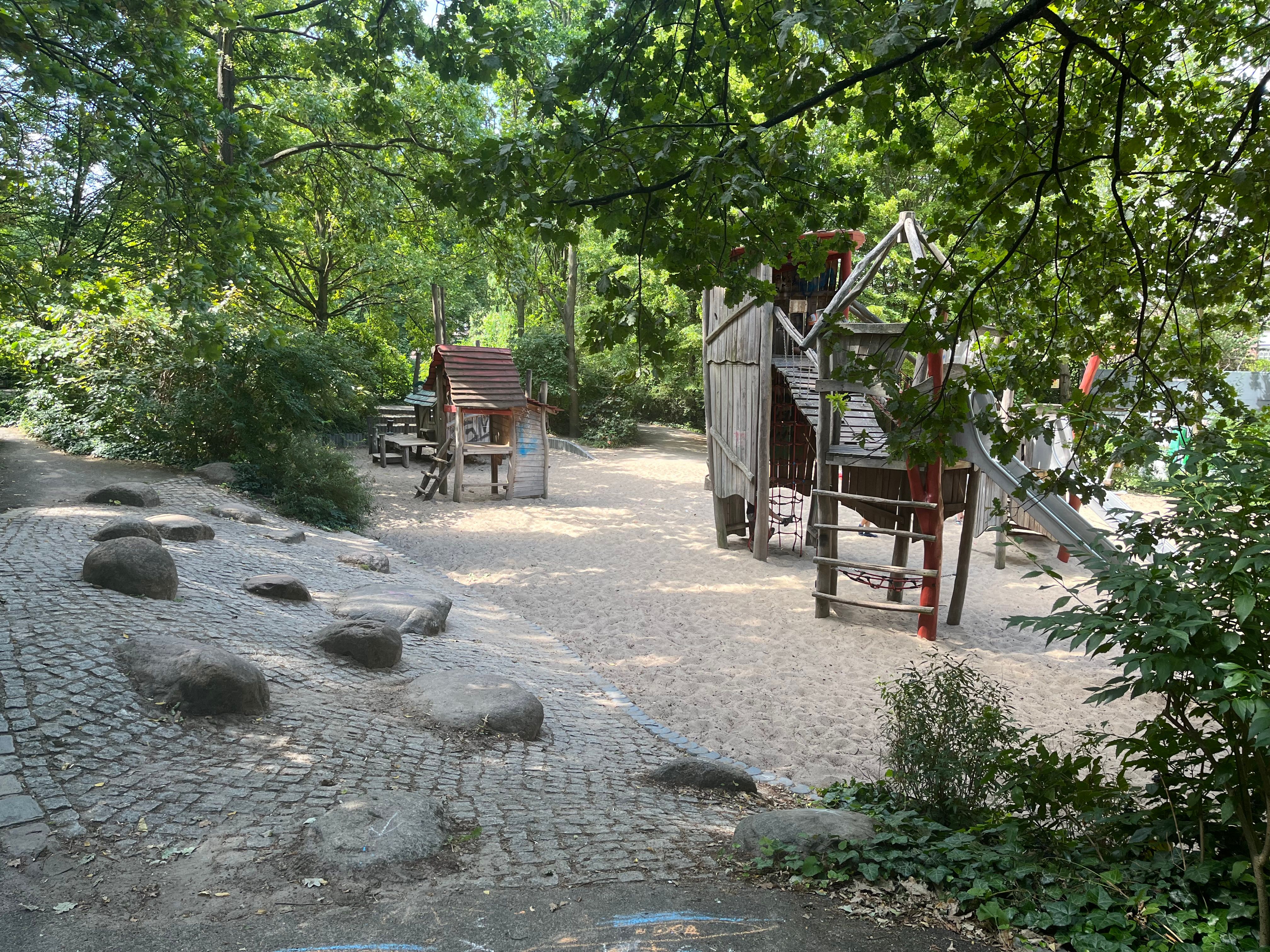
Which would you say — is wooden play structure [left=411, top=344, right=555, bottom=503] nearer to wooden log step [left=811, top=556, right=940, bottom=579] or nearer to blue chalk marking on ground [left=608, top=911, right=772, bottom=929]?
wooden log step [left=811, top=556, right=940, bottom=579]

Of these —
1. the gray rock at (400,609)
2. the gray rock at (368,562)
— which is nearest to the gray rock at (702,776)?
the gray rock at (400,609)

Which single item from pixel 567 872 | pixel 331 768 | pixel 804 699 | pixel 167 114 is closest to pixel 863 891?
pixel 567 872

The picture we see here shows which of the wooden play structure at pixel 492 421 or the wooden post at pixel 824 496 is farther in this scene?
the wooden play structure at pixel 492 421

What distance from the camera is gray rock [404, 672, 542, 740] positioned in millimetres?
5469

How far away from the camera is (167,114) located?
571cm

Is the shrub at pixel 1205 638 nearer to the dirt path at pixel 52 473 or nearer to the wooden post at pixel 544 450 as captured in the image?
the dirt path at pixel 52 473

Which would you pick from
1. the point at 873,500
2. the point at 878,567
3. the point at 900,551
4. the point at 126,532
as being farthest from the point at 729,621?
the point at 126,532

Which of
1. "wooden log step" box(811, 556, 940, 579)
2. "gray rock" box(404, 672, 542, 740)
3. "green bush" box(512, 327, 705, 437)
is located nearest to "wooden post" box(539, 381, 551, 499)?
"wooden log step" box(811, 556, 940, 579)

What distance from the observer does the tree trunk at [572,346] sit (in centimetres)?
2884

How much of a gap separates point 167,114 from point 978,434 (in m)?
7.91

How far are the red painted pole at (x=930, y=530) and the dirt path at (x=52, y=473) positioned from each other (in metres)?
10.4

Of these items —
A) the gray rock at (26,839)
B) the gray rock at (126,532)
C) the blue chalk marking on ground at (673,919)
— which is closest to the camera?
the blue chalk marking on ground at (673,919)

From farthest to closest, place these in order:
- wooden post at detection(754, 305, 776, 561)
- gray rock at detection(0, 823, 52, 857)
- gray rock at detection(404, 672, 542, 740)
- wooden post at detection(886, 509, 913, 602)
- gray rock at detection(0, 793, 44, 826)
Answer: wooden post at detection(754, 305, 776, 561) → wooden post at detection(886, 509, 913, 602) → gray rock at detection(404, 672, 542, 740) → gray rock at detection(0, 793, 44, 826) → gray rock at detection(0, 823, 52, 857)

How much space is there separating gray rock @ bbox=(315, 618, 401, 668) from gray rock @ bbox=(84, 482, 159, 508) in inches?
215
